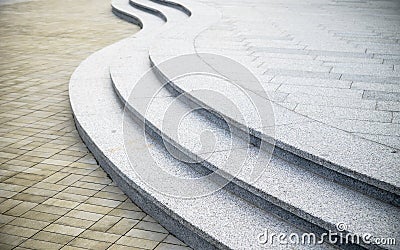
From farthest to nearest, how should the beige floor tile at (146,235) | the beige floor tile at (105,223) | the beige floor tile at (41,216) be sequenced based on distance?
the beige floor tile at (41,216), the beige floor tile at (105,223), the beige floor tile at (146,235)

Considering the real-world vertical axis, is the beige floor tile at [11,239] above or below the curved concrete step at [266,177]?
below

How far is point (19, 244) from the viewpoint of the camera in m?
3.58

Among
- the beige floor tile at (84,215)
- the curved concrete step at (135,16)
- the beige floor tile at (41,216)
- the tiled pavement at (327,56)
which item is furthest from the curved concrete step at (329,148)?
the curved concrete step at (135,16)

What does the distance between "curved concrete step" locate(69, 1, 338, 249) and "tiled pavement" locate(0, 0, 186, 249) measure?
0.11 metres

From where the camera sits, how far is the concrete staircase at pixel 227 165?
3.31m

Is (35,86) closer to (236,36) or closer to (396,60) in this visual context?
(236,36)

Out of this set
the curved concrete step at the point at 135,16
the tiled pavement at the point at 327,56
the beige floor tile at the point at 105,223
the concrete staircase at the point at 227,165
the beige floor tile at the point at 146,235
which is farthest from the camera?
the curved concrete step at the point at 135,16

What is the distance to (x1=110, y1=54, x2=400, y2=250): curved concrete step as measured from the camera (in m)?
3.21

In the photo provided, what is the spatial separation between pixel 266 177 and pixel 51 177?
182 cm

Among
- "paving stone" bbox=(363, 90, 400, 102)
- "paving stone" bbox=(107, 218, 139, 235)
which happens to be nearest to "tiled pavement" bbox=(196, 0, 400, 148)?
"paving stone" bbox=(363, 90, 400, 102)

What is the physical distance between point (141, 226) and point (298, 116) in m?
1.53

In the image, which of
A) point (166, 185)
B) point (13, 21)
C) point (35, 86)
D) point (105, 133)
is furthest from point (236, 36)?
point (13, 21)

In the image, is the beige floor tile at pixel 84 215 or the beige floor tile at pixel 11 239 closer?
the beige floor tile at pixel 11 239

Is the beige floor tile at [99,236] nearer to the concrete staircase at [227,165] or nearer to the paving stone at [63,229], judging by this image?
the paving stone at [63,229]
